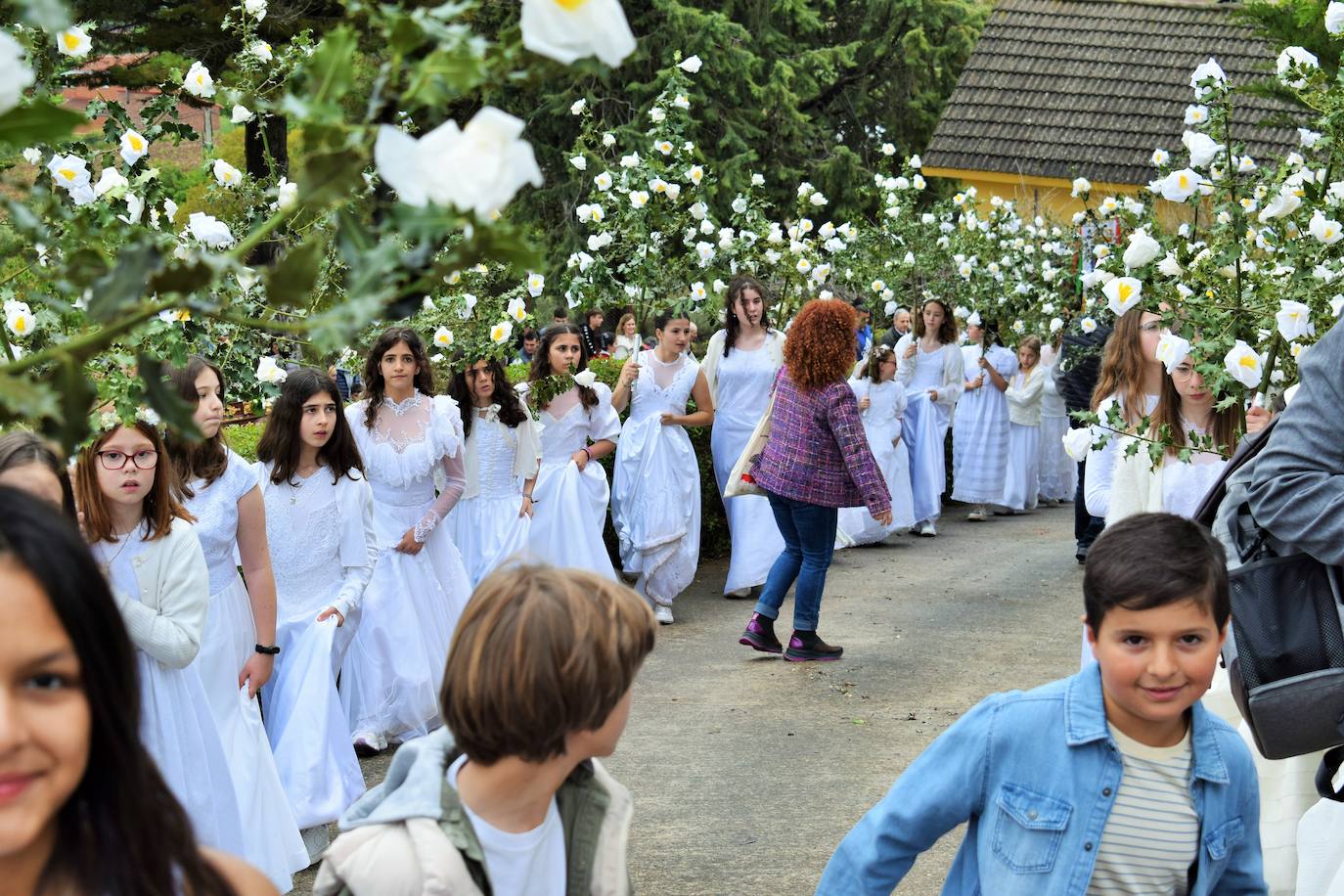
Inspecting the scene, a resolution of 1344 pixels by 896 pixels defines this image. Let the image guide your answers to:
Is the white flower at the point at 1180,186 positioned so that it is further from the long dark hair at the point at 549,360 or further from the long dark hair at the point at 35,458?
the long dark hair at the point at 549,360

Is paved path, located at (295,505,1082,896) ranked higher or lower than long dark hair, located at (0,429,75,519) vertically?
lower

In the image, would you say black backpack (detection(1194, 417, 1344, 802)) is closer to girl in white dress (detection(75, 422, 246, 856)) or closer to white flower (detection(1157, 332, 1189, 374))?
white flower (detection(1157, 332, 1189, 374))

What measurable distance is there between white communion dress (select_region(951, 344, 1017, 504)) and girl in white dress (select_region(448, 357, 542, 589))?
25.0 feet

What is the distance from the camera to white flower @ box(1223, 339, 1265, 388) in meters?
5.07

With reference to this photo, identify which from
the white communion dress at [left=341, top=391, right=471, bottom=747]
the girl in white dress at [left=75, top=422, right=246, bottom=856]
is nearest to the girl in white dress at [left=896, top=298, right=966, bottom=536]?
the white communion dress at [left=341, top=391, right=471, bottom=747]

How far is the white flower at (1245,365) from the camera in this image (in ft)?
16.6

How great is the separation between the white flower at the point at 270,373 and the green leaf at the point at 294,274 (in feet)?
17.7

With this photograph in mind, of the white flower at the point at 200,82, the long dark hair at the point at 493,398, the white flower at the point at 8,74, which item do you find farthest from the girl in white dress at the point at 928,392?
the white flower at the point at 8,74

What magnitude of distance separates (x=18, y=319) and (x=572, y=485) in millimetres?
5702


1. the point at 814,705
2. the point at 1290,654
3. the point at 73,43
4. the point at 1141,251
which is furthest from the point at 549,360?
the point at 1290,654

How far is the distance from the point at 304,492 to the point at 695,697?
267cm

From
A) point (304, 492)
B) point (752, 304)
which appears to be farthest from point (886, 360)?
point (304, 492)

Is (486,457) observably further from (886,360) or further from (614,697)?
(614,697)

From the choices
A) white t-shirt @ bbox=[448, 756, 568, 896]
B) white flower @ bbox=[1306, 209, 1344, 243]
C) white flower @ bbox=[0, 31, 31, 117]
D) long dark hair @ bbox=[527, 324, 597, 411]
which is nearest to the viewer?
white flower @ bbox=[0, 31, 31, 117]
